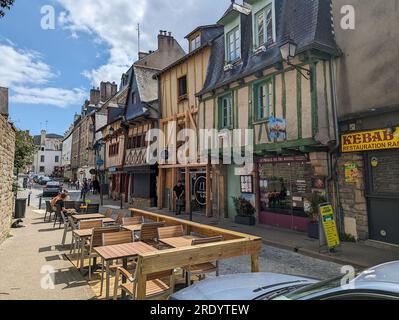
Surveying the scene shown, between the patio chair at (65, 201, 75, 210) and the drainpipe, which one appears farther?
the patio chair at (65, 201, 75, 210)

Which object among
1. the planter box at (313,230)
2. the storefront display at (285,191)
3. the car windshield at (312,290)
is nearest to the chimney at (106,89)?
the storefront display at (285,191)

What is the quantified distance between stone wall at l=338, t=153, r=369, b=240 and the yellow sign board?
1241mm

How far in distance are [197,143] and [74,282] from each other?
9.38 metres

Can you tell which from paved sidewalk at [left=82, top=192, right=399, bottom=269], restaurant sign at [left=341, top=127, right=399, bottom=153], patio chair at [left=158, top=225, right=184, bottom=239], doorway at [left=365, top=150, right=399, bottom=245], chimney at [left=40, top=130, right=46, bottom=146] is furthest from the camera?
chimney at [left=40, top=130, right=46, bottom=146]

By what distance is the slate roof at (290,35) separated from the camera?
8031 millimetres

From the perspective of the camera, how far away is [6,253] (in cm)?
656

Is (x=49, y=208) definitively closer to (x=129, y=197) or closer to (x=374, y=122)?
(x=129, y=197)

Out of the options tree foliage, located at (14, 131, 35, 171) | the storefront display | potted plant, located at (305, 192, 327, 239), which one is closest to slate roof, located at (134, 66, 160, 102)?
tree foliage, located at (14, 131, 35, 171)

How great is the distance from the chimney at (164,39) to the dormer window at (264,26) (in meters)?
14.8

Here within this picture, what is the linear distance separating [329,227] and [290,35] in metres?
5.94

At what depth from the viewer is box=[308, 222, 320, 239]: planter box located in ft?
26.5

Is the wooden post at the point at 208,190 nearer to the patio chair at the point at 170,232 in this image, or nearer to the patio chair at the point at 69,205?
the patio chair at the point at 69,205

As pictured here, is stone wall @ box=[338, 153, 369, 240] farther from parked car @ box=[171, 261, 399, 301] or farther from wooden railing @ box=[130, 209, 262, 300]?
parked car @ box=[171, 261, 399, 301]

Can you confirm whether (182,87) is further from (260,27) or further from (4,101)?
(4,101)
